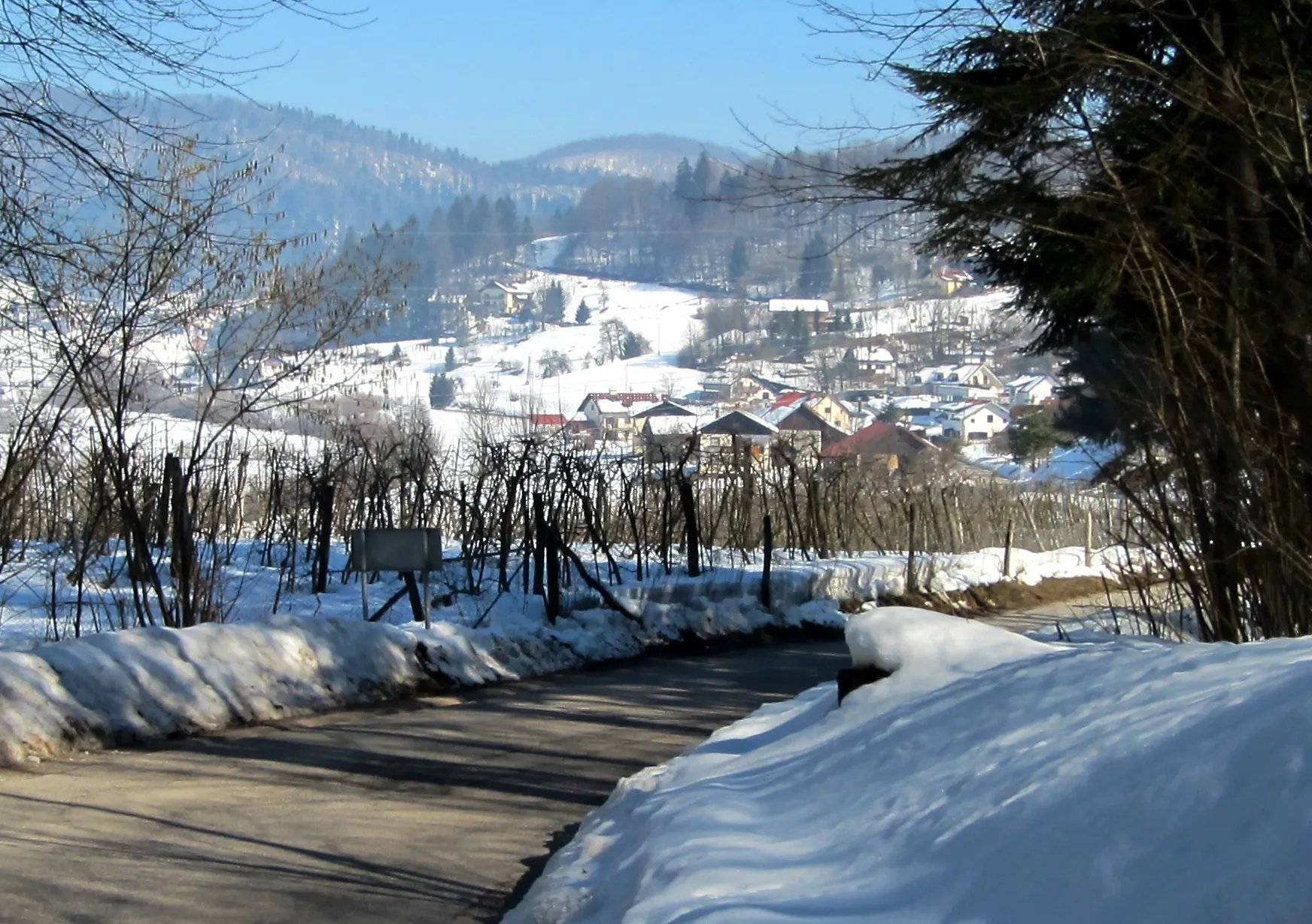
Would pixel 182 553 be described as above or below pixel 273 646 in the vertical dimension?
above

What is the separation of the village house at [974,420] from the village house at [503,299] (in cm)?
7513

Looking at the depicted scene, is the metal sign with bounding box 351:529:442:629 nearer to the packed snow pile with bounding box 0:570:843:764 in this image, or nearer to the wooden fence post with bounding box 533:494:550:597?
the packed snow pile with bounding box 0:570:843:764

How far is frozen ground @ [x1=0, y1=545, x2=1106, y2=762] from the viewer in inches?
398

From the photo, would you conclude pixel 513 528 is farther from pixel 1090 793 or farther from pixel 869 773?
pixel 1090 793

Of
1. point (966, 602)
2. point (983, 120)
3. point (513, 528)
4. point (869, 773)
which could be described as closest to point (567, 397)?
point (966, 602)

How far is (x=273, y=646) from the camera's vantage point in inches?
480

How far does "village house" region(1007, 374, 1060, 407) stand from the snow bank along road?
73900 millimetres

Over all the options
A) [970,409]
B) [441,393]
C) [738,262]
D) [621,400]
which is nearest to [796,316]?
[738,262]

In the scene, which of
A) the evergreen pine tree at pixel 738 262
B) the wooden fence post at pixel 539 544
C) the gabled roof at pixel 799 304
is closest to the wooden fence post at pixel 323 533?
the wooden fence post at pixel 539 544

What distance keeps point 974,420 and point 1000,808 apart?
81.5 meters

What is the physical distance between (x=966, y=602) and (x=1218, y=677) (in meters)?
24.4

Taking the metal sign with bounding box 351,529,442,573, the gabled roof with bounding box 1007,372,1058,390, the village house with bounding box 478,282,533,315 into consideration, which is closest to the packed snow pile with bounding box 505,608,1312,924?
the metal sign with bounding box 351,529,442,573

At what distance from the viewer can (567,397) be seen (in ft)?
301

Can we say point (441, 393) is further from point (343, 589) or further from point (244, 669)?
point (244, 669)
